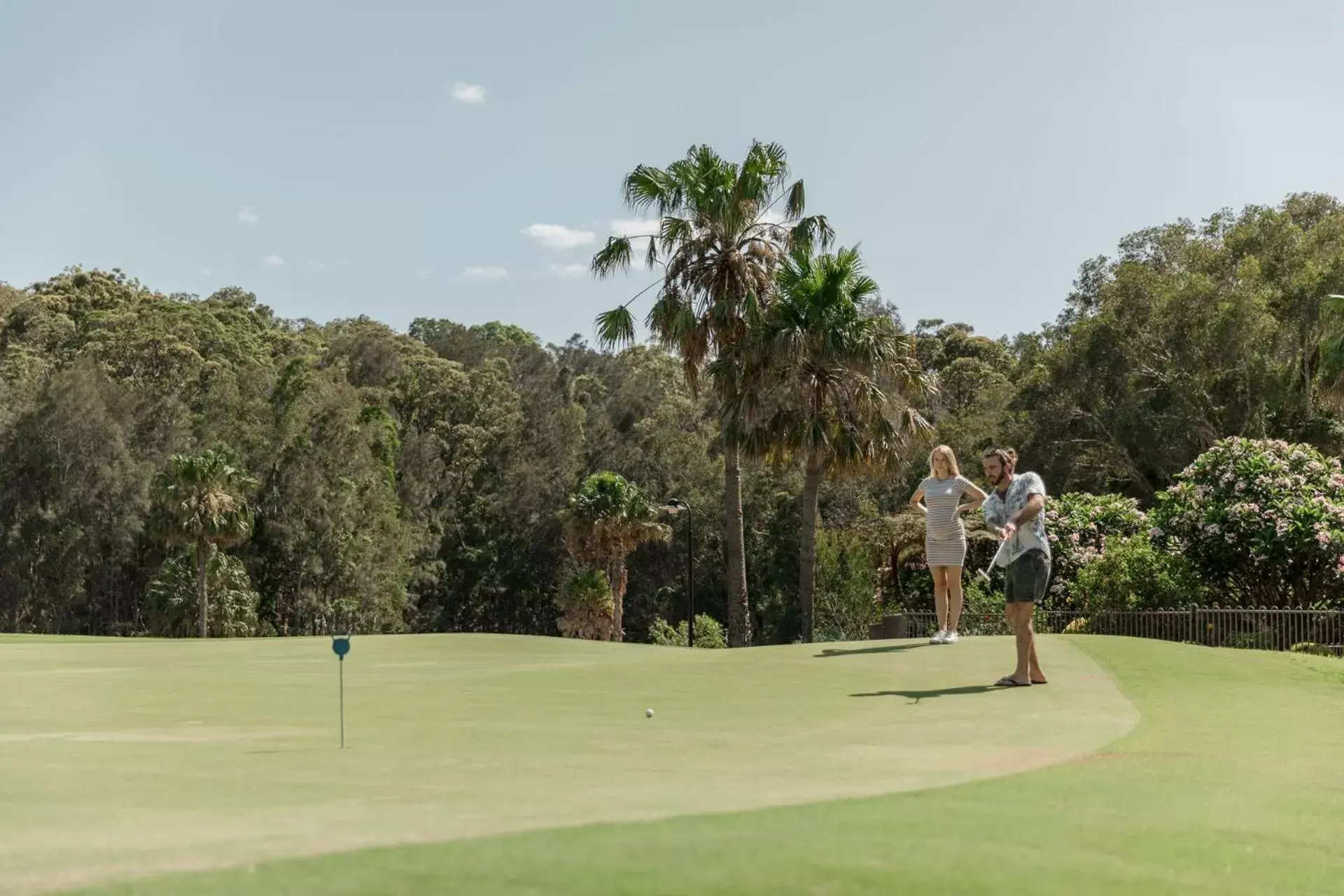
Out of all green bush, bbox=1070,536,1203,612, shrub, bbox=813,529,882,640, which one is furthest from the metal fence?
shrub, bbox=813,529,882,640

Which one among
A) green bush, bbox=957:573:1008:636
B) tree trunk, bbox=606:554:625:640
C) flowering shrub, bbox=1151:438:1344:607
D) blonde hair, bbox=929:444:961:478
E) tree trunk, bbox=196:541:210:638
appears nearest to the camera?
blonde hair, bbox=929:444:961:478

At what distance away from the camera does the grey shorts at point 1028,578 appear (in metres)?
9.71

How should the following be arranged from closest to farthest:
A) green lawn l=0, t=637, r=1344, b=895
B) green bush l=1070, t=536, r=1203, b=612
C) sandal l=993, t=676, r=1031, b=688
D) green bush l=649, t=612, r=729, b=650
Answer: green lawn l=0, t=637, r=1344, b=895 < sandal l=993, t=676, r=1031, b=688 < green bush l=1070, t=536, r=1203, b=612 < green bush l=649, t=612, r=729, b=650

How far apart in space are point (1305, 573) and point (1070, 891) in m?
21.1

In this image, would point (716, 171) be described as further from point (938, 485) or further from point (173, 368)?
point (173, 368)

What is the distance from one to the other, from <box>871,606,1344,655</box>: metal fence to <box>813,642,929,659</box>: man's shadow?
4.95 meters

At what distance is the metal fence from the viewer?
19.7 m

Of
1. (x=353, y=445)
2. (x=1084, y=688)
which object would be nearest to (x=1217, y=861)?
(x=1084, y=688)

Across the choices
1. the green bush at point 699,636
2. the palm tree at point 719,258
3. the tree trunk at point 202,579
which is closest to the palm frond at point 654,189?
the palm tree at point 719,258

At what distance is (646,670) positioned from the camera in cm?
1210

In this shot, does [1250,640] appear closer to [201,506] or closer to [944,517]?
[944,517]

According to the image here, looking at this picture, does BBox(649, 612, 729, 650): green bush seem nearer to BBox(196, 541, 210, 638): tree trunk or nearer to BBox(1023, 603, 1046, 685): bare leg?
BBox(196, 541, 210, 638): tree trunk

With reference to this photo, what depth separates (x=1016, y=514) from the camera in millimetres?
9773

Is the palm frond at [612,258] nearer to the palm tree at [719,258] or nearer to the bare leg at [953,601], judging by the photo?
the palm tree at [719,258]
